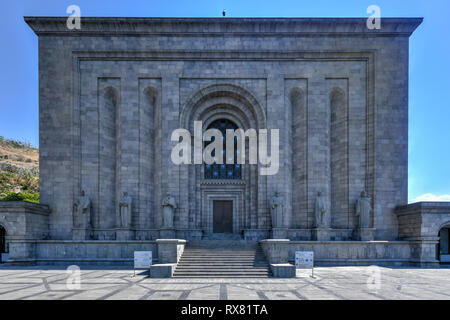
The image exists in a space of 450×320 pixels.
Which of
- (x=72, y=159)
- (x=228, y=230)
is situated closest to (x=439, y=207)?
A: (x=228, y=230)

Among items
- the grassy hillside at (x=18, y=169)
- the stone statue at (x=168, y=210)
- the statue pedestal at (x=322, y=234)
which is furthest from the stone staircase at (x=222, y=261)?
the grassy hillside at (x=18, y=169)

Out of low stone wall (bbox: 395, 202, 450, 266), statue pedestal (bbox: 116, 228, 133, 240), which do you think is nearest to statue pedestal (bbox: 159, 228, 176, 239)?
statue pedestal (bbox: 116, 228, 133, 240)

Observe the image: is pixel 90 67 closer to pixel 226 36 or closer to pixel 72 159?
pixel 72 159

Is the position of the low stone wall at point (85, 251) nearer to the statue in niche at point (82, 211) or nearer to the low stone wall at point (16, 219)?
the low stone wall at point (16, 219)

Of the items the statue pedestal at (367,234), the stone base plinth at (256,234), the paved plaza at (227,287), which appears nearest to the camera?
the paved plaza at (227,287)

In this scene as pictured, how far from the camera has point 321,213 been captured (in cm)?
2091

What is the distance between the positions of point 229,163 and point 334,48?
1195 cm

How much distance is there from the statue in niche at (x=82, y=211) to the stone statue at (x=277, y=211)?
43.1 feet

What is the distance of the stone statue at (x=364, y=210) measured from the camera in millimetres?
20566

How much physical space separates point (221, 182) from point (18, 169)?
66348mm

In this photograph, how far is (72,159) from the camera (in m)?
22.0

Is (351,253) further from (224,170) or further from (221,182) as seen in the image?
(224,170)

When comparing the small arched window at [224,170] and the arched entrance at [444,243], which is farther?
the small arched window at [224,170]

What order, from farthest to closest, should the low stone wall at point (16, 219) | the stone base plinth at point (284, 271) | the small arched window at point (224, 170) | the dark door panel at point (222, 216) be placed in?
the small arched window at point (224, 170), the dark door panel at point (222, 216), the low stone wall at point (16, 219), the stone base plinth at point (284, 271)
